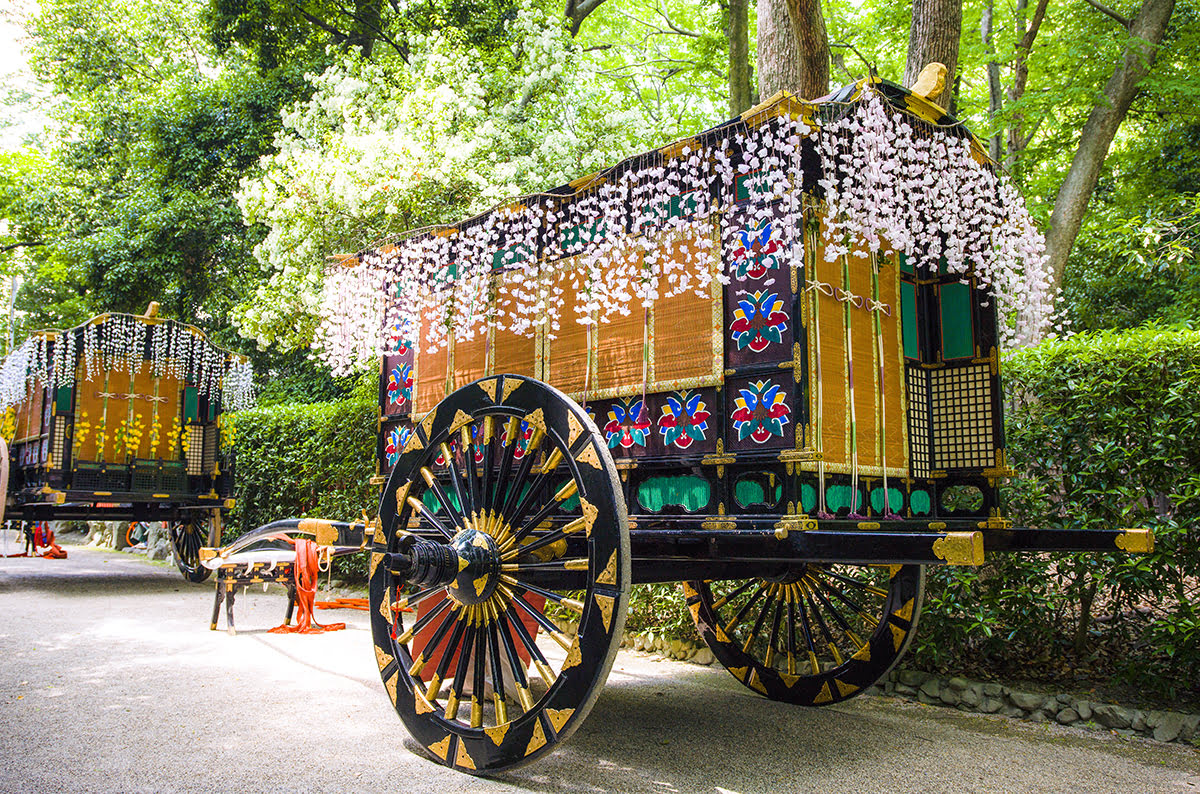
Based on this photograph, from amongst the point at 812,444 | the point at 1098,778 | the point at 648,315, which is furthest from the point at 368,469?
the point at 1098,778

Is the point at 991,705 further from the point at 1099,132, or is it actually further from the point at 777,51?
the point at 1099,132

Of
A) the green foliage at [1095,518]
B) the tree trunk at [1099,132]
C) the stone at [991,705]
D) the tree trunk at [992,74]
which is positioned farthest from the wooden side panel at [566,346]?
the tree trunk at [992,74]

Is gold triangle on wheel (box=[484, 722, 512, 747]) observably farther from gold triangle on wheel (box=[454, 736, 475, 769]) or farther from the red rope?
the red rope

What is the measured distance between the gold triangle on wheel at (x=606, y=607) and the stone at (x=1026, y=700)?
2.94 metres

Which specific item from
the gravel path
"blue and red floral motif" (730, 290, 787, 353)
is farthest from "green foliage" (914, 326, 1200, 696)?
"blue and red floral motif" (730, 290, 787, 353)

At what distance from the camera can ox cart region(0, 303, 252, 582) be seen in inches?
378

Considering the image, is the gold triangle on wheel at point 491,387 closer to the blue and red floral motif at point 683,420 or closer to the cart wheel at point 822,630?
the blue and red floral motif at point 683,420

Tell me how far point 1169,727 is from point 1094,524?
1049mm

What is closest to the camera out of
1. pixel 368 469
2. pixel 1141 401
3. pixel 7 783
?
pixel 7 783

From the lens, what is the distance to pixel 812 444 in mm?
3354

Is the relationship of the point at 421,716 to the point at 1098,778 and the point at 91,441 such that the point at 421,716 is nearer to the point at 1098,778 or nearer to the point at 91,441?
the point at 1098,778

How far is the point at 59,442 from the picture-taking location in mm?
9531

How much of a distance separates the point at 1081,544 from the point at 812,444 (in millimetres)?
1118


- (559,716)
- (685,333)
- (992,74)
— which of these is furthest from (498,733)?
(992,74)
